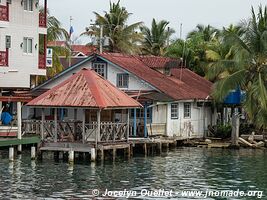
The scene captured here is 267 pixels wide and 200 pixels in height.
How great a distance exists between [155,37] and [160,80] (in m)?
24.3

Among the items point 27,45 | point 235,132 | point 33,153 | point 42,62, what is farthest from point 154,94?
point 33,153

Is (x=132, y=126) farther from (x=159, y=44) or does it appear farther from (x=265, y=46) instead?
(x=159, y=44)

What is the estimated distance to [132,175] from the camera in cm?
3506

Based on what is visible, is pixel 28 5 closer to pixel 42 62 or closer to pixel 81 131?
pixel 42 62

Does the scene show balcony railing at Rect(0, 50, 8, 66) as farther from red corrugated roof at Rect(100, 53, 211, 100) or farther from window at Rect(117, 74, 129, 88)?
window at Rect(117, 74, 129, 88)

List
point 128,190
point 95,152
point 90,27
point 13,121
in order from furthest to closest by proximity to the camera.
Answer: point 90,27, point 13,121, point 95,152, point 128,190

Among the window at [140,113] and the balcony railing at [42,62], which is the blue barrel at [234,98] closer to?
the window at [140,113]

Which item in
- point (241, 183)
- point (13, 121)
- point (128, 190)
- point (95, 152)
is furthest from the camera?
point (13, 121)

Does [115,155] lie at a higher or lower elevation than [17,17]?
lower

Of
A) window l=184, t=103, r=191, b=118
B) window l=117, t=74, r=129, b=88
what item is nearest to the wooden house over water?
window l=117, t=74, r=129, b=88

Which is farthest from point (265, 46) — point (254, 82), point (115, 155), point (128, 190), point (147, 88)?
point (128, 190)

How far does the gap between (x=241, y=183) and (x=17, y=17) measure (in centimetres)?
2388

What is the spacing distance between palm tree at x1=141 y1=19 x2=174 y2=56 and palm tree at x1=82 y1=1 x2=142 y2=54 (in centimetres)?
416

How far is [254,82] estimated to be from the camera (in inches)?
1993
